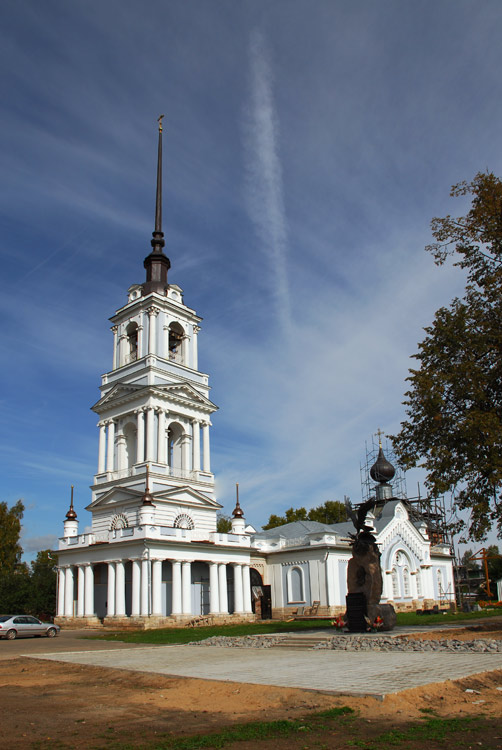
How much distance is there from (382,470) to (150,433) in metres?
25.9

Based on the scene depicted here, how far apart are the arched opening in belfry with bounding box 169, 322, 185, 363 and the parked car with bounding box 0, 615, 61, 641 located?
20450mm

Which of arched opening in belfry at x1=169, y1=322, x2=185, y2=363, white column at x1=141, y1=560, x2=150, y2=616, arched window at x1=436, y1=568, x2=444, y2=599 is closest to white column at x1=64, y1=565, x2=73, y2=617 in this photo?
white column at x1=141, y1=560, x2=150, y2=616

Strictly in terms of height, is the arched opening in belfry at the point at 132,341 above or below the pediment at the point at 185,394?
above

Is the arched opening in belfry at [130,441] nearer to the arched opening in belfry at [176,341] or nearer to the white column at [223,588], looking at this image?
the arched opening in belfry at [176,341]

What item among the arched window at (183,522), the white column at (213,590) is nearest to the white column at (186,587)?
the white column at (213,590)

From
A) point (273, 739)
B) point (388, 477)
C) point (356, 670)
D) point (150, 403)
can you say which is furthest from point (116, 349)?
point (273, 739)

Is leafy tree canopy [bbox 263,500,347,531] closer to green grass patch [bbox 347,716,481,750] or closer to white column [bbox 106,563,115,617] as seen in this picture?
white column [bbox 106,563,115,617]

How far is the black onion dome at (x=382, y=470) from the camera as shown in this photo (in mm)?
55844

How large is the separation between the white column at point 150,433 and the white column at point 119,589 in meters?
6.85

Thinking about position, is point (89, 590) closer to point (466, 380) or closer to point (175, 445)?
point (175, 445)

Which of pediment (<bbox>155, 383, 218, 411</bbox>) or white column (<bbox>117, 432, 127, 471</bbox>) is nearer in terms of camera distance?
A: pediment (<bbox>155, 383, 218, 411</bbox>)

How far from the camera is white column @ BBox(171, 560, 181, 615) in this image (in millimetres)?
33031

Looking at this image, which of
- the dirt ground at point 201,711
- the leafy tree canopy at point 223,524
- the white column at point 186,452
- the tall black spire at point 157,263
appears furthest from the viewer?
the leafy tree canopy at point 223,524

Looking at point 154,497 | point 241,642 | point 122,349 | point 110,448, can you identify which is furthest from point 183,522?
point 241,642
